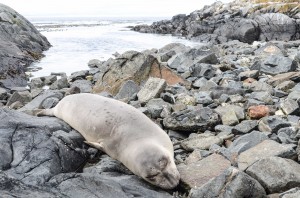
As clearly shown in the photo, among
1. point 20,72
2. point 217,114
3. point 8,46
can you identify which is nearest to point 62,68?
point 20,72

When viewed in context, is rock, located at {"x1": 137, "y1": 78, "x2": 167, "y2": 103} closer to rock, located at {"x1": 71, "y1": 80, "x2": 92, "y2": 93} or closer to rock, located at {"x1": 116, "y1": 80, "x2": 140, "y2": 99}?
rock, located at {"x1": 116, "y1": 80, "x2": 140, "y2": 99}

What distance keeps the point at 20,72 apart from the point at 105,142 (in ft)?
31.6

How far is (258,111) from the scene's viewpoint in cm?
590

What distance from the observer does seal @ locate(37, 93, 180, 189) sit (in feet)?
13.2

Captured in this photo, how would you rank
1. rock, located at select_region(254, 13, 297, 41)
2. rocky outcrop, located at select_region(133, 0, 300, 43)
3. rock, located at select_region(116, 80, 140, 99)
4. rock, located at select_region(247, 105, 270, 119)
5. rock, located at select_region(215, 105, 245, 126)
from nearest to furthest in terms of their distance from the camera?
rock, located at select_region(215, 105, 245, 126)
rock, located at select_region(247, 105, 270, 119)
rock, located at select_region(116, 80, 140, 99)
rock, located at select_region(254, 13, 297, 41)
rocky outcrop, located at select_region(133, 0, 300, 43)

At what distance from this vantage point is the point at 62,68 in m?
15.3

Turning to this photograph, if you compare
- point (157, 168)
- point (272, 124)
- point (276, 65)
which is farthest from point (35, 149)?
point (276, 65)

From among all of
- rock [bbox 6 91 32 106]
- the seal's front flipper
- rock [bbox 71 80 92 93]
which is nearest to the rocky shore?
the seal's front flipper

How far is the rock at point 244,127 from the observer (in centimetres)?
527

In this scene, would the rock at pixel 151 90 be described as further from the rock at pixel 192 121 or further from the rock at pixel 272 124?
the rock at pixel 272 124

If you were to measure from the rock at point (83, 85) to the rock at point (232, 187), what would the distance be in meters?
6.74

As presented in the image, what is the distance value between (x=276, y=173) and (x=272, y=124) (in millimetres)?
1637

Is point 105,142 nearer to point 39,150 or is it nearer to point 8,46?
point 39,150

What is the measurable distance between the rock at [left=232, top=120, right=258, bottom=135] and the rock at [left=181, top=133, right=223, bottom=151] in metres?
0.35
